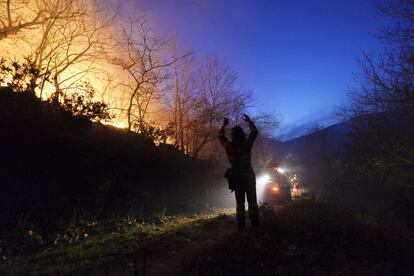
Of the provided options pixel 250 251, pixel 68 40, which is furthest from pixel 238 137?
pixel 68 40

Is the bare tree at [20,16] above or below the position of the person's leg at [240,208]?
above

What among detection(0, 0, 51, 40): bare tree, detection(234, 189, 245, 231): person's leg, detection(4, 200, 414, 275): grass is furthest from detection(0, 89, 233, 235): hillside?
detection(0, 0, 51, 40): bare tree

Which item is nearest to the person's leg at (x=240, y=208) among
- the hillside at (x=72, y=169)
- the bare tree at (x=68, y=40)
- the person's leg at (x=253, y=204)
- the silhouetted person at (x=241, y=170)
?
the silhouetted person at (x=241, y=170)

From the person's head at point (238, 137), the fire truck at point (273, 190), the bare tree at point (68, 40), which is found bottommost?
the fire truck at point (273, 190)

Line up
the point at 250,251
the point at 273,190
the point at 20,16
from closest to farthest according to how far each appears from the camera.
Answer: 1. the point at 250,251
2. the point at 273,190
3. the point at 20,16

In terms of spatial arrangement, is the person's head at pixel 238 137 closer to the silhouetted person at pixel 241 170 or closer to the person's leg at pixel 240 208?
the silhouetted person at pixel 241 170

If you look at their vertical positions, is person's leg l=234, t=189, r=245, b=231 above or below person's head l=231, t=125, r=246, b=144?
below

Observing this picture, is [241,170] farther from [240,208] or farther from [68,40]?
[68,40]

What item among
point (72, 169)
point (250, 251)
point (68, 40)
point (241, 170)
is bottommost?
point (250, 251)

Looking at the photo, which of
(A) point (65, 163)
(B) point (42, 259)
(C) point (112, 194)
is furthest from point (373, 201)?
(B) point (42, 259)

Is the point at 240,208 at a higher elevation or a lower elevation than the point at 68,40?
lower

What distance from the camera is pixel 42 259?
640cm

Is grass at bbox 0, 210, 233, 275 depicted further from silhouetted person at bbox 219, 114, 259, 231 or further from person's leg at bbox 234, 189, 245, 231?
silhouetted person at bbox 219, 114, 259, 231

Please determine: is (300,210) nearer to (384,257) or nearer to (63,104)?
(384,257)
